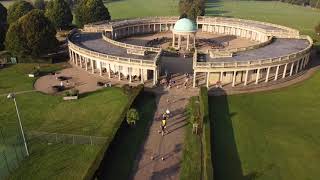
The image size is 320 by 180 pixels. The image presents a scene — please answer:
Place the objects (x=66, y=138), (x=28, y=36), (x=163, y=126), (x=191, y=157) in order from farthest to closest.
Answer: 1. (x=28, y=36)
2. (x=163, y=126)
3. (x=66, y=138)
4. (x=191, y=157)

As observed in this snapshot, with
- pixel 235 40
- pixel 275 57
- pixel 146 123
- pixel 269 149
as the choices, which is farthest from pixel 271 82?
pixel 235 40

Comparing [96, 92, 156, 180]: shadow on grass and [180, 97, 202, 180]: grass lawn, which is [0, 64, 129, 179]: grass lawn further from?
[180, 97, 202, 180]: grass lawn

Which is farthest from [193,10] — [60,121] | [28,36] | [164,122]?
[60,121]

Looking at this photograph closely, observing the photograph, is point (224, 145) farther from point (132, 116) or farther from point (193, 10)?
point (193, 10)

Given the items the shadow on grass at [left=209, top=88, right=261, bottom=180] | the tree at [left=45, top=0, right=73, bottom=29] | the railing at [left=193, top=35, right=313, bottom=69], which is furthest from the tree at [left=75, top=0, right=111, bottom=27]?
the shadow on grass at [left=209, top=88, right=261, bottom=180]

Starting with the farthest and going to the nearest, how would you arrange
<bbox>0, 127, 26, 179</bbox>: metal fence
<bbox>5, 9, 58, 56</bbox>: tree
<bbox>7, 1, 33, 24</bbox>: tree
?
<bbox>7, 1, 33, 24</bbox>: tree < <bbox>5, 9, 58, 56</bbox>: tree < <bbox>0, 127, 26, 179</bbox>: metal fence

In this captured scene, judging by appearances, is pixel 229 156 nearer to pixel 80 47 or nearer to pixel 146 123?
pixel 146 123

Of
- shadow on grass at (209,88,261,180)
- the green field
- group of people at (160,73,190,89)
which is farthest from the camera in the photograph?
group of people at (160,73,190,89)

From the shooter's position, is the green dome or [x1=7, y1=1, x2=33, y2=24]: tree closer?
the green dome
